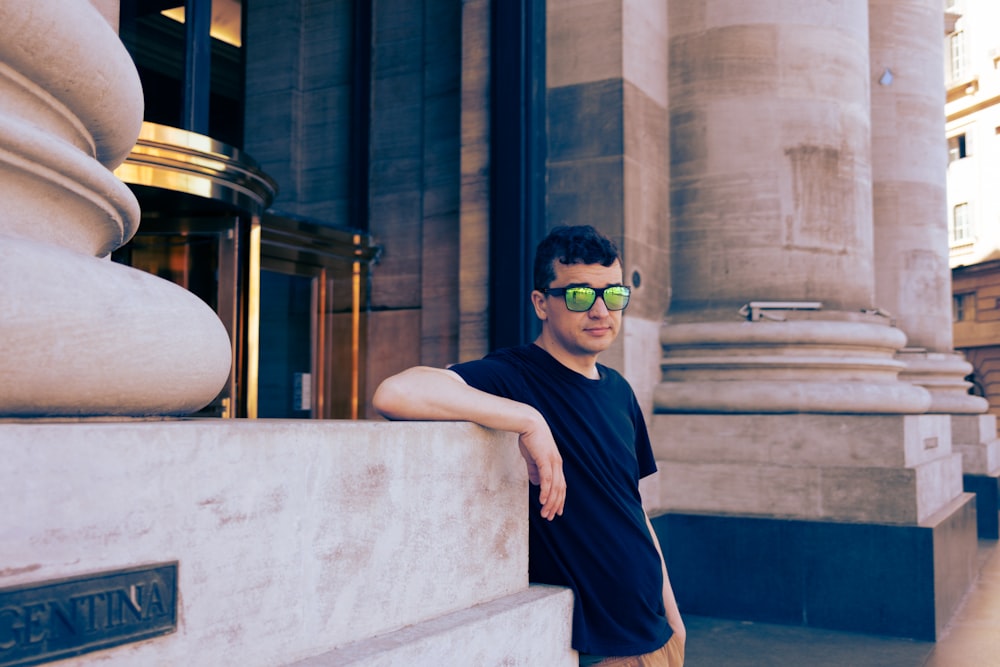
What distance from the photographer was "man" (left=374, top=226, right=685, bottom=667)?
287cm

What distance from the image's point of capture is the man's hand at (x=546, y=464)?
2.86 meters

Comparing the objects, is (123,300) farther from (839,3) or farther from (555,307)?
(839,3)

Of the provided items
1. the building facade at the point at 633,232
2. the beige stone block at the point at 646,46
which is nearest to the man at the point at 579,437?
the building facade at the point at 633,232

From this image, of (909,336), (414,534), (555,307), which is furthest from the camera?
(909,336)

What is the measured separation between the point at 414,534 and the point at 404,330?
601 cm

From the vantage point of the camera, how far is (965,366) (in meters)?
12.0

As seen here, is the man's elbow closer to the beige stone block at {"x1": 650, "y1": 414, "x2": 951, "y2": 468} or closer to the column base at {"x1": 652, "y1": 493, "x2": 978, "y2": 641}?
the column base at {"x1": 652, "y1": 493, "x2": 978, "y2": 641}

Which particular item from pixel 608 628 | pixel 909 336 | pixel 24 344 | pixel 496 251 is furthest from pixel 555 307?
pixel 909 336

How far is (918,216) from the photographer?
11.9 meters

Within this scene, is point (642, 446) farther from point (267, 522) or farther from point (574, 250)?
point (267, 522)

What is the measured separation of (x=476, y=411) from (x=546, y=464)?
27 centimetres

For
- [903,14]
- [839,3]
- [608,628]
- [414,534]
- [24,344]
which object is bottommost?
[608,628]

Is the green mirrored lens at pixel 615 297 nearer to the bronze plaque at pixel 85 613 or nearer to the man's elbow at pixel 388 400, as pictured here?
the man's elbow at pixel 388 400

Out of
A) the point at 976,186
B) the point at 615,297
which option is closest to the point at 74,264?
the point at 615,297
